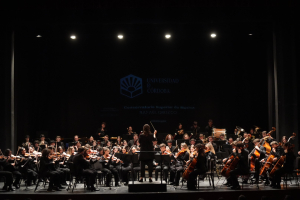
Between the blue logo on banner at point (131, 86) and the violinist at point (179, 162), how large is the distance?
6.81m

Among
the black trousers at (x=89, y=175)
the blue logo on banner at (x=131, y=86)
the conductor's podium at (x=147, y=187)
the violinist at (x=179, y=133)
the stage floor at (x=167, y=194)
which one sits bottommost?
the stage floor at (x=167, y=194)

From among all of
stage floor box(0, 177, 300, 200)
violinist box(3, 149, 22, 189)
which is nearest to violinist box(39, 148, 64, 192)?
stage floor box(0, 177, 300, 200)

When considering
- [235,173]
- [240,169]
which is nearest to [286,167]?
[240,169]

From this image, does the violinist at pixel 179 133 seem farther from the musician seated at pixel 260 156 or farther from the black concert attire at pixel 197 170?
the black concert attire at pixel 197 170

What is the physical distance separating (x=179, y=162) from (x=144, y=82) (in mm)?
7017

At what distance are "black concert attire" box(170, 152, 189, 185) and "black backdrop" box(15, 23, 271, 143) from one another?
20.2 feet

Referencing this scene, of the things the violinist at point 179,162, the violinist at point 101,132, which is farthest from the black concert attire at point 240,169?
the violinist at point 101,132

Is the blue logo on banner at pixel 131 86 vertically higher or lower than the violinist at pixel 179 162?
higher

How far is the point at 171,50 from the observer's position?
17172mm

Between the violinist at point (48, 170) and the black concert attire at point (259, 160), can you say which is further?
the black concert attire at point (259, 160)

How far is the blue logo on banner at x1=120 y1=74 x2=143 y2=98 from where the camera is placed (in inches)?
675

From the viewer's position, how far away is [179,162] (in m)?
10.9

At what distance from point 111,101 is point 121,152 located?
5.92 m

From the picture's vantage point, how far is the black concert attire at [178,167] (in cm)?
1033
